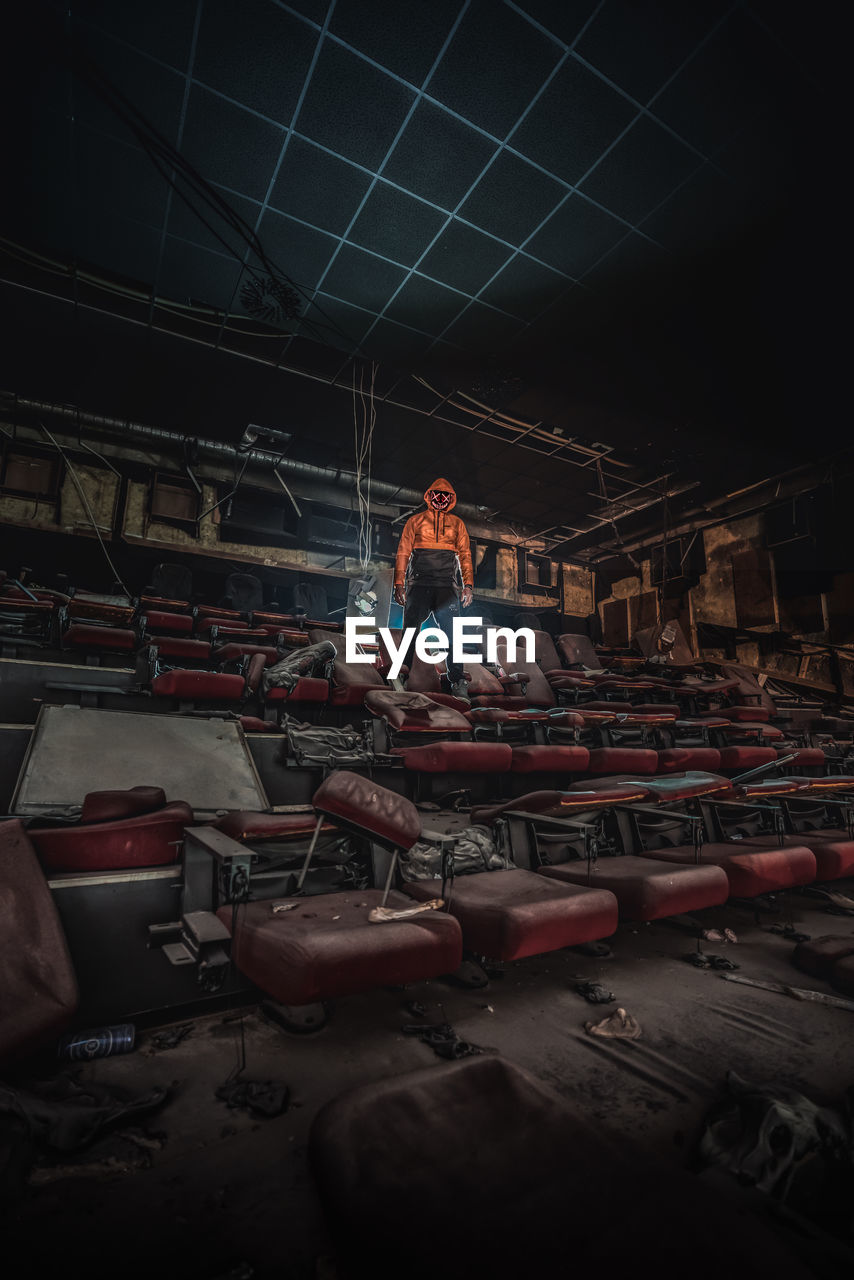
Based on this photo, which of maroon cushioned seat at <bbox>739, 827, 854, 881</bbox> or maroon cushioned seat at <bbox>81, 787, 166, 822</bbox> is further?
maroon cushioned seat at <bbox>739, 827, 854, 881</bbox>

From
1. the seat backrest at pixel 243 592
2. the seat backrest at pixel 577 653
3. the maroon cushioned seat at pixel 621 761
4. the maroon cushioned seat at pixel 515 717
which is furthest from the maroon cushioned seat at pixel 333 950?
the seat backrest at pixel 243 592

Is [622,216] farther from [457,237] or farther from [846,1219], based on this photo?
[846,1219]

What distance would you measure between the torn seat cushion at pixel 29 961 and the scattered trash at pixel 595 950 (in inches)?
64.2

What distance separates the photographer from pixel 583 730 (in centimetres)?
390

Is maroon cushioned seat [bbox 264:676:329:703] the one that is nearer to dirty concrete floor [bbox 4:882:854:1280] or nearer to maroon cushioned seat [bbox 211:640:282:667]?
maroon cushioned seat [bbox 211:640:282:667]

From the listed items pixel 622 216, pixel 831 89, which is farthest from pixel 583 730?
pixel 831 89

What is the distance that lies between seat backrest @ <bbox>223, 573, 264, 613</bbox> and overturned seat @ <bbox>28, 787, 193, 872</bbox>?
18.1 feet

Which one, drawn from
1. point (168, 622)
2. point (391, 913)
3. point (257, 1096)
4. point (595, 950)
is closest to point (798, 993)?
point (595, 950)

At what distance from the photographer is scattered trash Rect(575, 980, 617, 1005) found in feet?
5.36

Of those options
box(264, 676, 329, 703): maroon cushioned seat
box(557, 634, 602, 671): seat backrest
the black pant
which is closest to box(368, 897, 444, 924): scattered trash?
box(264, 676, 329, 703): maroon cushioned seat

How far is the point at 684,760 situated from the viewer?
3439 mm

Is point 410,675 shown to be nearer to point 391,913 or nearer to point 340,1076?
point 391,913

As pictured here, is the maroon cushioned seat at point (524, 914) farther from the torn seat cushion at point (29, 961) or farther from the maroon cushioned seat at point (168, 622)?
the maroon cushioned seat at point (168, 622)

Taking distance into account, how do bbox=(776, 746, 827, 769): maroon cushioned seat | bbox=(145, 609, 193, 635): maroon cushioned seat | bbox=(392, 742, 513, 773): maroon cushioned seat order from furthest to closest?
bbox=(145, 609, 193, 635): maroon cushioned seat, bbox=(776, 746, 827, 769): maroon cushioned seat, bbox=(392, 742, 513, 773): maroon cushioned seat
